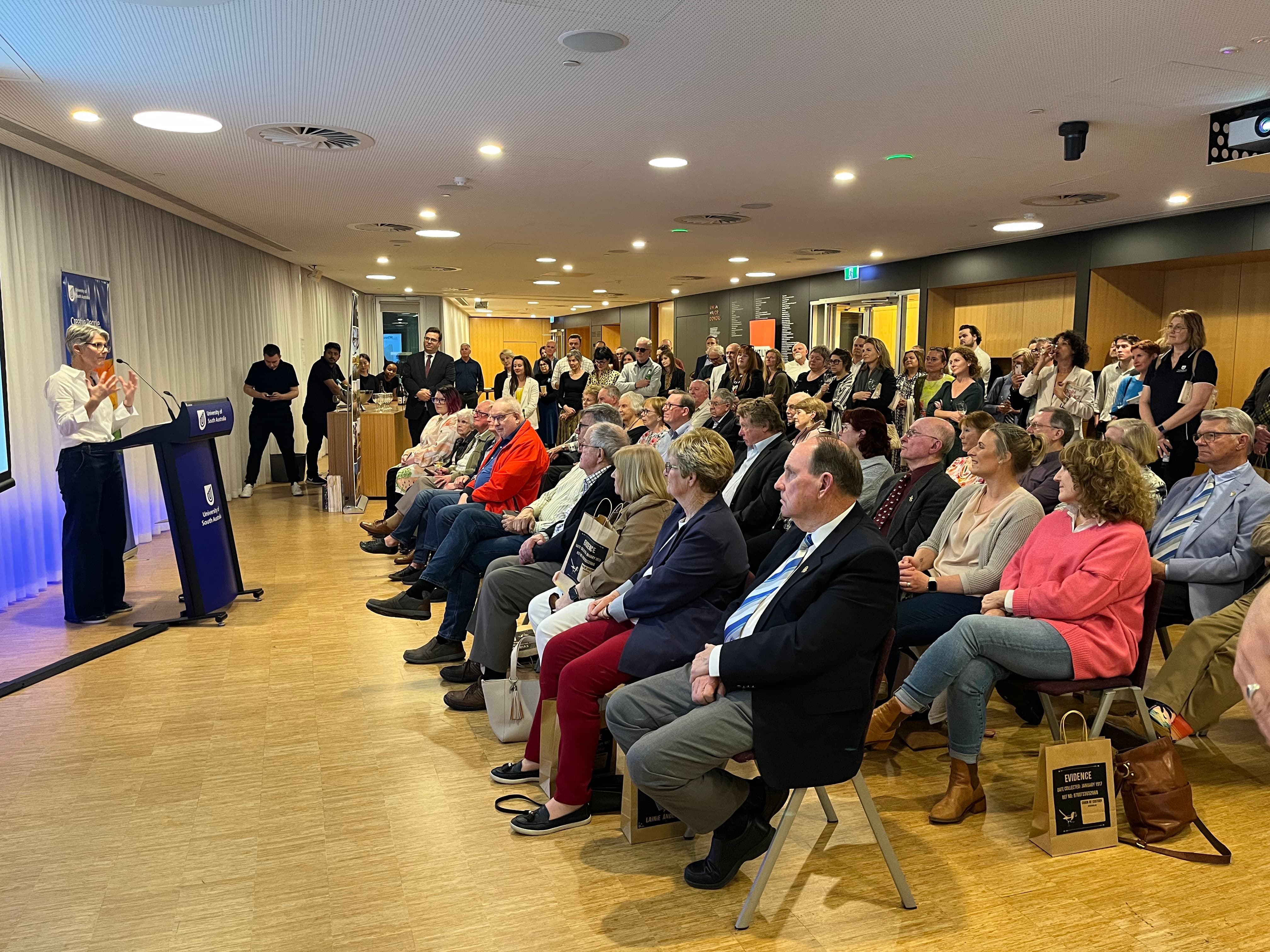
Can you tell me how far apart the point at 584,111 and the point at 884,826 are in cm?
400

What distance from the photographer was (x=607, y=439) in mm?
4371

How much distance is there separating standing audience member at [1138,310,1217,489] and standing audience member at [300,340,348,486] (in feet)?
29.9

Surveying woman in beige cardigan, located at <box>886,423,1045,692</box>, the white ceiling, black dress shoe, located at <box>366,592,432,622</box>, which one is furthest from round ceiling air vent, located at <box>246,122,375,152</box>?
woman in beige cardigan, located at <box>886,423,1045,692</box>

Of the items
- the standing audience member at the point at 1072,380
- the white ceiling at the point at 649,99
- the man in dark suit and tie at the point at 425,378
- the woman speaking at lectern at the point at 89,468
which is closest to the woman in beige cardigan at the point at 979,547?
the white ceiling at the point at 649,99

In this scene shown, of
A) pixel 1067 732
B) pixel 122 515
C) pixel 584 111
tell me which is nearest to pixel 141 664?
pixel 122 515

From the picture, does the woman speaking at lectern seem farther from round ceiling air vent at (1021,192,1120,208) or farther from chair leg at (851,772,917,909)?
round ceiling air vent at (1021,192,1120,208)

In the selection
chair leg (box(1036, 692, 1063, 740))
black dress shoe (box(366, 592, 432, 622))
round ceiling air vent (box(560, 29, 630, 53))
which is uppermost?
round ceiling air vent (box(560, 29, 630, 53))

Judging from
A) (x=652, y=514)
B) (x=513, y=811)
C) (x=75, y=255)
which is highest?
(x=75, y=255)

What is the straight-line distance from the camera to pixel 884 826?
3.04 metres

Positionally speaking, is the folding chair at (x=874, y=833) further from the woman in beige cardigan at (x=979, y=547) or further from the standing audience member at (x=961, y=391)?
the standing audience member at (x=961, y=391)

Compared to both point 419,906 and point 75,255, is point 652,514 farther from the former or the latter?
point 75,255

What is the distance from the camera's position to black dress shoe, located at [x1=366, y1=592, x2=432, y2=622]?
5.35 m

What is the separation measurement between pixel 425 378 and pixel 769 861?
407 inches

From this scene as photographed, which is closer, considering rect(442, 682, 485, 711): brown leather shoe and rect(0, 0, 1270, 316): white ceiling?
rect(0, 0, 1270, 316): white ceiling
